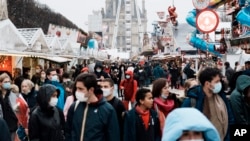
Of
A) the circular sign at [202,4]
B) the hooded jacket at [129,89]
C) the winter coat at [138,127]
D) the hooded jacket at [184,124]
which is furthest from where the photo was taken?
the circular sign at [202,4]

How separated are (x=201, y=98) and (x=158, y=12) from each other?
189ft

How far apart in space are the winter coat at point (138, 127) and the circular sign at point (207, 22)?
889 cm

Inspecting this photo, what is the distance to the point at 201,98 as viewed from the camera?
4723 mm

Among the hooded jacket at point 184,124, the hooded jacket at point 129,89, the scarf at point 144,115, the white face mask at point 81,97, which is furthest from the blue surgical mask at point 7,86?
the hooded jacket at point 184,124

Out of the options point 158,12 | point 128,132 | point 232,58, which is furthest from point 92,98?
point 158,12

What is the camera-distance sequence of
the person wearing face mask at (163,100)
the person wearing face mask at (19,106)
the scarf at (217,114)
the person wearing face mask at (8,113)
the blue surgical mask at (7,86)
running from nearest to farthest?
the scarf at (217,114) < the person wearing face mask at (163,100) < the person wearing face mask at (8,113) < the person wearing face mask at (19,106) < the blue surgical mask at (7,86)

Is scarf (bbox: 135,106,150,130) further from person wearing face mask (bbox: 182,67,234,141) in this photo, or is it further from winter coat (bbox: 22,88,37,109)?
winter coat (bbox: 22,88,37,109)

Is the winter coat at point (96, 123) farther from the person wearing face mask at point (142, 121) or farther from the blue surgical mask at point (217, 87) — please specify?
the blue surgical mask at point (217, 87)

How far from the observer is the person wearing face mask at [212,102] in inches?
186

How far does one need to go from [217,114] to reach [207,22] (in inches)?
396

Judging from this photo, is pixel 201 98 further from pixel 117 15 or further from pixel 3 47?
pixel 117 15

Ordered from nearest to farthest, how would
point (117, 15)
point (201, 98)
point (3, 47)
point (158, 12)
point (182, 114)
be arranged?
point (182, 114)
point (201, 98)
point (3, 47)
point (158, 12)
point (117, 15)

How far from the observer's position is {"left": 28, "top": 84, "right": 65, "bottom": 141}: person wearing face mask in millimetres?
5262

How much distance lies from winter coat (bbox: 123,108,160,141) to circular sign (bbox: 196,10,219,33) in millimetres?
8889
